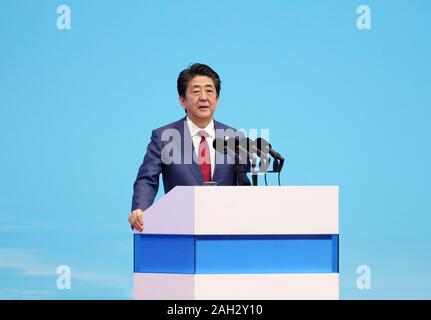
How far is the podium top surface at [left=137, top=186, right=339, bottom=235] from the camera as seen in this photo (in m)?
5.13

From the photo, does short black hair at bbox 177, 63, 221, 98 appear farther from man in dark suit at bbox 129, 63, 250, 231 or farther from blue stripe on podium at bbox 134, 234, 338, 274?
blue stripe on podium at bbox 134, 234, 338, 274

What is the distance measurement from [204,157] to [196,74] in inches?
15.6

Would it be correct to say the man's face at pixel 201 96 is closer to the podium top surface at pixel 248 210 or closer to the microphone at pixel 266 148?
the microphone at pixel 266 148

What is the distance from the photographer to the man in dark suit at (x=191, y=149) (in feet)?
18.8

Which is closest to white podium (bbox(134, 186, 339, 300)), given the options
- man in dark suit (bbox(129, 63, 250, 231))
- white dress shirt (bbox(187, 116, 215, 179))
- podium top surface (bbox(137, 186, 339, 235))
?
podium top surface (bbox(137, 186, 339, 235))

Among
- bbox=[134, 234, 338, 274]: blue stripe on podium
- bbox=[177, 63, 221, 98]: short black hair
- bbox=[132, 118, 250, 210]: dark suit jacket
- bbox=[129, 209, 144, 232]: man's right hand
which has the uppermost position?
bbox=[177, 63, 221, 98]: short black hair

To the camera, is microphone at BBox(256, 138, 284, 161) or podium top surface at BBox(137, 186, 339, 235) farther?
microphone at BBox(256, 138, 284, 161)

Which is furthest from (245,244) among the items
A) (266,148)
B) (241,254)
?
(266,148)

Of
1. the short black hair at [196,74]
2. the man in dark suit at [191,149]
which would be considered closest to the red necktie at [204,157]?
the man in dark suit at [191,149]

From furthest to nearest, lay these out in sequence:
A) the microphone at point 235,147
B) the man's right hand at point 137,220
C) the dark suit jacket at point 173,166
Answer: the dark suit jacket at point 173,166
the microphone at point 235,147
the man's right hand at point 137,220

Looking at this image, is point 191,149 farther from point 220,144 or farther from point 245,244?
point 245,244

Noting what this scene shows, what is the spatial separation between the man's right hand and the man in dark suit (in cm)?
22

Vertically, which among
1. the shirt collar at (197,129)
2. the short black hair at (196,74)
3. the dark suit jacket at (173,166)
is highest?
the short black hair at (196,74)
